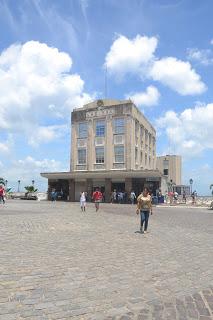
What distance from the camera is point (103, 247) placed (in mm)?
10586

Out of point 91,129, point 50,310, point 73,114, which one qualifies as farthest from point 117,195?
point 50,310

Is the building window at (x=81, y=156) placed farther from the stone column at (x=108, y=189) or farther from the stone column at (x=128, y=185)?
the stone column at (x=128, y=185)

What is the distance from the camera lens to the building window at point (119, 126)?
52062 mm

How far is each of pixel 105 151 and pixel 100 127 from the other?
133 inches

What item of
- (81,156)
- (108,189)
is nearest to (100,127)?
(81,156)

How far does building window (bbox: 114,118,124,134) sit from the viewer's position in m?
52.1

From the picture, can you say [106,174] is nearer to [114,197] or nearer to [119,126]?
[114,197]

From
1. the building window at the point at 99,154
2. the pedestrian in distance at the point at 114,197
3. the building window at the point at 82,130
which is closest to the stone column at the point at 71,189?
the building window at the point at 99,154

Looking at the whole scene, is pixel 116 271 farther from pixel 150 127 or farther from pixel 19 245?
pixel 150 127

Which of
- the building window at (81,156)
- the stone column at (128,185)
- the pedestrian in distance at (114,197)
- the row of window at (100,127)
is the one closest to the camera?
the pedestrian in distance at (114,197)

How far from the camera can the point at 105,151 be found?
5300 centimetres

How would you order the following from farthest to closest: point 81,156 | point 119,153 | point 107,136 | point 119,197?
point 81,156, point 107,136, point 119,153, point 119,197

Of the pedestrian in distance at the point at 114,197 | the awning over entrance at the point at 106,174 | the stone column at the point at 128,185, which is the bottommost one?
the pedestrian in distance at the point at 114,197

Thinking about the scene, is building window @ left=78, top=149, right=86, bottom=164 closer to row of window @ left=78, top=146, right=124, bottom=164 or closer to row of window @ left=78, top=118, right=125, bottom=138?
row of window @ left=78, top=146, right=124, bottom=164
